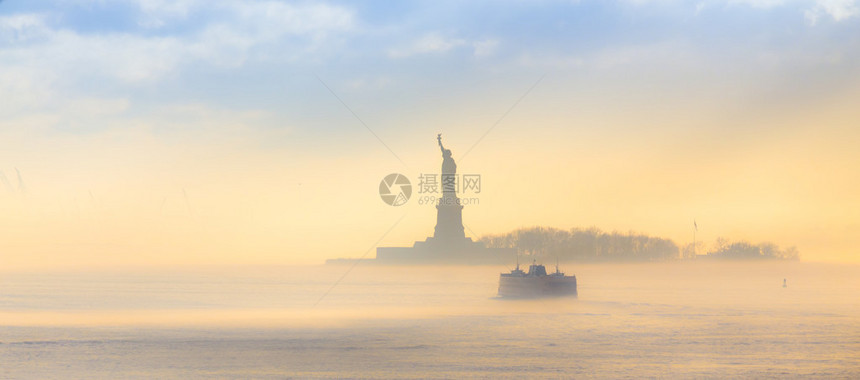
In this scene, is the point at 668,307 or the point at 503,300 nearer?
the point at 668,307

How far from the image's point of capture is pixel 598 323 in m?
40.8

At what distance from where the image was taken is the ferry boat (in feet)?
182

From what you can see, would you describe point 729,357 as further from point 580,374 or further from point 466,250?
point 466,250

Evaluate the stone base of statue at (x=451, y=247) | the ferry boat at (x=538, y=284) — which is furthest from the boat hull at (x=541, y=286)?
the stone base of statue at (x=451, y=247)

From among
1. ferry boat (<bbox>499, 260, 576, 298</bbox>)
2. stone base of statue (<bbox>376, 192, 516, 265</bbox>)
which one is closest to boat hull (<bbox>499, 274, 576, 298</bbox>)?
ferry boat (<bbox>499, 260, 576, 298</bbox>)

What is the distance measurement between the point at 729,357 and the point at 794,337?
807 centimetres

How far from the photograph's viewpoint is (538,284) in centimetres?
5569

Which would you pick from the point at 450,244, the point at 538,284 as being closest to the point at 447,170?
the point at 450,244

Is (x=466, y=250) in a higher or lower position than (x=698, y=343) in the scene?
higher

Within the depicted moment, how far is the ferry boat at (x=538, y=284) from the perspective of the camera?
5538 cm

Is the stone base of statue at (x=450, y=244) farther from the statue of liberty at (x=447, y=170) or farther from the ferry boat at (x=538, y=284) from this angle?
the ferry boat at (x=538, y=284)

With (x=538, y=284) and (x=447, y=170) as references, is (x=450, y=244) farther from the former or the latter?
(x=538, y=284)

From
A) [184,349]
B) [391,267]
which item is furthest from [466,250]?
[184,349]

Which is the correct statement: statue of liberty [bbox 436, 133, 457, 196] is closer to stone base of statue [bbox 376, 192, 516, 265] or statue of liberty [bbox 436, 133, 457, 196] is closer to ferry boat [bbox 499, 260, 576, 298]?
stone base of statue [bbox 376, 192, 516, 265]
